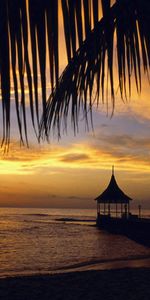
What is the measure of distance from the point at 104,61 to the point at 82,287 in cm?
1079

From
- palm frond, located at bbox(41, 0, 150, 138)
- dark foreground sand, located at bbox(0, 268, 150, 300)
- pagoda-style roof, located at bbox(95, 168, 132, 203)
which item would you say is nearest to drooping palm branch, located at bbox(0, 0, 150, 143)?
palm frond, located at bbox(41, 0, 150, 138)

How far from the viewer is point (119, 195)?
41.2 metres

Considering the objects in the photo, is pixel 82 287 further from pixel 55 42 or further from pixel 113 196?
pixel 113 196

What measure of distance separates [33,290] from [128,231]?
81.5ft

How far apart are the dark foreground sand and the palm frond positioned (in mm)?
8439

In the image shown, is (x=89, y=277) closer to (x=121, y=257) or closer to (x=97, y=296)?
(x=97, y=296)

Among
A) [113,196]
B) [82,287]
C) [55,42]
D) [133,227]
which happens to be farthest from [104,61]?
[113,196]

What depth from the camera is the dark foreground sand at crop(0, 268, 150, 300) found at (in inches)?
Answer: 385

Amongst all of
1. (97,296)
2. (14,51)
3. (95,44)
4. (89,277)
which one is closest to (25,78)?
(14,51)

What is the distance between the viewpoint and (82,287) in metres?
11.4

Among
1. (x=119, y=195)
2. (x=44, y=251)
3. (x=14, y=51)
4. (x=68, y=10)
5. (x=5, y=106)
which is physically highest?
(x=68, y=10)

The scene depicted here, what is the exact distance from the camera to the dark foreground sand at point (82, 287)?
9773 millimetres

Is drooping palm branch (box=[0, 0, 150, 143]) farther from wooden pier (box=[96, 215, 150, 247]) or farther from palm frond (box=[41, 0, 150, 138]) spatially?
wooden pier (box=[96, 215, 150, 247])

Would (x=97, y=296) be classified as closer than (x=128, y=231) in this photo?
Yes
